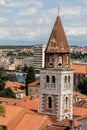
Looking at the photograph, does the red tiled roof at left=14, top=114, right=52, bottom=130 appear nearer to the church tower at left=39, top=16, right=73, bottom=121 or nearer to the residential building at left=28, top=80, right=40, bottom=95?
the church tower at left=39, top=16, right=73, bottom=121

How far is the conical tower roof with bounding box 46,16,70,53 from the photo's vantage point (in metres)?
47.6

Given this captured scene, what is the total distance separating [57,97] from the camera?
4766cm

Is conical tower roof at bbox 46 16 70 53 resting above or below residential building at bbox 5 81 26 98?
above

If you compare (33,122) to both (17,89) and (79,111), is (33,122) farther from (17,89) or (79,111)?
(17,89)

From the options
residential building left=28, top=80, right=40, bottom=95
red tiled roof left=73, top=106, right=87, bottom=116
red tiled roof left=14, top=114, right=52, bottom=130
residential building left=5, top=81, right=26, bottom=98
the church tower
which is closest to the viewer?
red tiled roof left=14, top=114, right=52, bottom=130

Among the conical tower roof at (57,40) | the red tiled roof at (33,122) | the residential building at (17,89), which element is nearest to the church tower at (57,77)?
the conical tower roof at (57,40)

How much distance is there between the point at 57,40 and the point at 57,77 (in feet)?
14.6

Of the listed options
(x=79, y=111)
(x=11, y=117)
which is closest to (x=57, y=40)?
(x=11, y=117)

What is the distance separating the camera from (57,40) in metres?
47.9

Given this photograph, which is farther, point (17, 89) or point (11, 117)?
point (17, 89)

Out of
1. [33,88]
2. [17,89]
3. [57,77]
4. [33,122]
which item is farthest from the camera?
[17,89]

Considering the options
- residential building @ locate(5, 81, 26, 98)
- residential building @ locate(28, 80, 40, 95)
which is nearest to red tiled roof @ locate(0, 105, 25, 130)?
residential building @ locate(5, 81, 26, 98)

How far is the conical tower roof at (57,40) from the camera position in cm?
4759

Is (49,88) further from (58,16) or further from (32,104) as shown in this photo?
(32,104)
